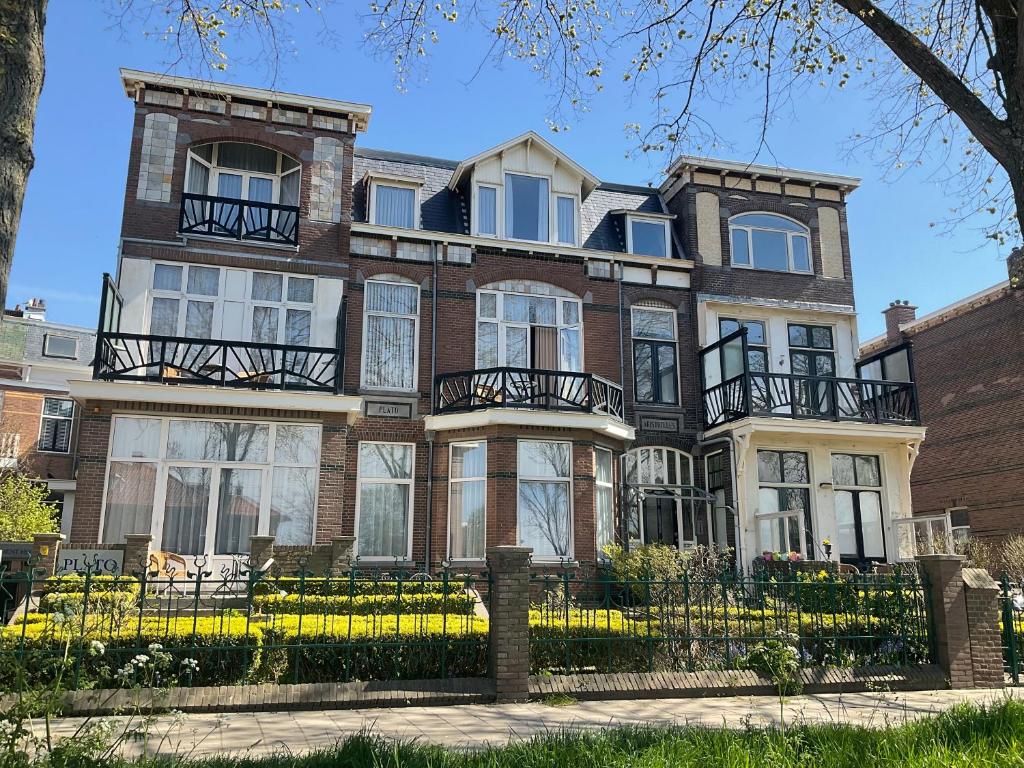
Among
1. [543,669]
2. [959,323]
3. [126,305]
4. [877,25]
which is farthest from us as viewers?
[959,323]

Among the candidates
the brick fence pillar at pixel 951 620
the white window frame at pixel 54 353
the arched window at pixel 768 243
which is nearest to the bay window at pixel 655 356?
the arched window at pixel 768 243

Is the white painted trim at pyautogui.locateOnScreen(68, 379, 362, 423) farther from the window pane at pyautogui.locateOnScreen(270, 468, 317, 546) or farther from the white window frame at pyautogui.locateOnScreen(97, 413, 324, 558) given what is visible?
the window pane at pyautogui.locateOnScreen(270, 468, 317, 546)

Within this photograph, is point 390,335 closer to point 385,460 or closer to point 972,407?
point 385,460

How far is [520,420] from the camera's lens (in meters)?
16.7

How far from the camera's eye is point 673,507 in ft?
63.3

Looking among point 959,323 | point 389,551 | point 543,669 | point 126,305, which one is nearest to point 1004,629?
point 543,669

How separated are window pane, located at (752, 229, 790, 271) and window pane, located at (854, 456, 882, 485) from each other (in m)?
5.08

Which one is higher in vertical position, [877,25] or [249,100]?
[249,100]

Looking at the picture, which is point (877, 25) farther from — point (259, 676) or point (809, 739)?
point (259, 676)

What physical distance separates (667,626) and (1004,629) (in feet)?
14.4

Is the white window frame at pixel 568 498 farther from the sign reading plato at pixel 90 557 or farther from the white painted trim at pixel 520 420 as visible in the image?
the sign reading plato at pixel 90 557

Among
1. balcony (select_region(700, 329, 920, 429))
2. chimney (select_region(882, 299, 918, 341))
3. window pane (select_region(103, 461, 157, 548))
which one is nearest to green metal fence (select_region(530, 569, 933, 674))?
balcony (select_region(700, 329, 920, 429))

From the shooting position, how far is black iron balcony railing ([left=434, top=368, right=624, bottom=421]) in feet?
56.5

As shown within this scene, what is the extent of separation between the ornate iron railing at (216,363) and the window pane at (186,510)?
5.80ft
